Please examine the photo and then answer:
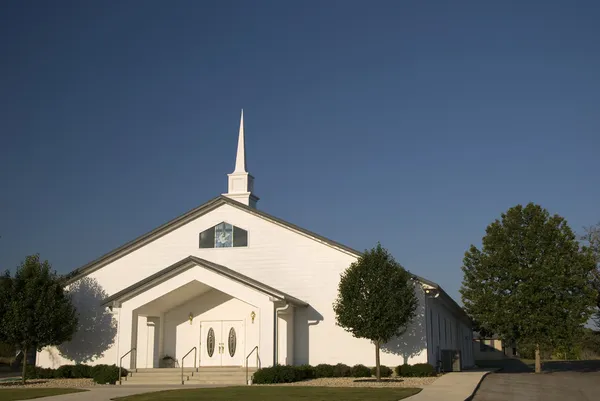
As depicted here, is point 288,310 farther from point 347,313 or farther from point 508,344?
point 508,344

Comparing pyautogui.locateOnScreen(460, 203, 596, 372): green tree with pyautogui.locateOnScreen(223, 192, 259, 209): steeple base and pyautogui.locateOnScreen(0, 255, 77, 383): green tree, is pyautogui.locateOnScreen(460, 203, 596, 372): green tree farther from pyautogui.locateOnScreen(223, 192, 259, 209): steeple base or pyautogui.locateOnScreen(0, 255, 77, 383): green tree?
pyautogui.locateOnScreen(0, 255, 77, 383): green tree

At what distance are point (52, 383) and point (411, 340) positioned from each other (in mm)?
16160

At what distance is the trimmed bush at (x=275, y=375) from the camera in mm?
26156

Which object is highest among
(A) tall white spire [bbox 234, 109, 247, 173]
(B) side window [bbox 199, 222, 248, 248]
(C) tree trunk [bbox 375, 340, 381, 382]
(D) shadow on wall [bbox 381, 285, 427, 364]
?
(A) tall white spire [bbox 234, 109, 247, 173]

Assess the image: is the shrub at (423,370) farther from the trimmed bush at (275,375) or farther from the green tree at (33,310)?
the green tree at (33,310)

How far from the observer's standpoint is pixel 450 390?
21.3m

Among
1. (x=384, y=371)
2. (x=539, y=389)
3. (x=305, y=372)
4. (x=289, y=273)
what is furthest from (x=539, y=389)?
(x=289, y=273)

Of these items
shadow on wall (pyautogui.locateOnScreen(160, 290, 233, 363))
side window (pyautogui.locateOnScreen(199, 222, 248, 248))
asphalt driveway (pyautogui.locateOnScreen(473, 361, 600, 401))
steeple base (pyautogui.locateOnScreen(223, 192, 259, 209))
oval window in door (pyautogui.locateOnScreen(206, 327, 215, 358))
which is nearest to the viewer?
asphalt driveway (pyautogui.locateOnScreen(473, 361, 600, 401))

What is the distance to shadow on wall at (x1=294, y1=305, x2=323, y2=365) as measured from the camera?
Answer: 30594 millimetres

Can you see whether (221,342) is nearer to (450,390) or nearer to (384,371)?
(384,371)

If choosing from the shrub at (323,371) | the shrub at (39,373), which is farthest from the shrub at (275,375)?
the shrub at (39,373)

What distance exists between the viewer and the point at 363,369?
29.0 metres

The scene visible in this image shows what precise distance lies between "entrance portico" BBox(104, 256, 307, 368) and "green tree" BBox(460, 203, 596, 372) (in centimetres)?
985

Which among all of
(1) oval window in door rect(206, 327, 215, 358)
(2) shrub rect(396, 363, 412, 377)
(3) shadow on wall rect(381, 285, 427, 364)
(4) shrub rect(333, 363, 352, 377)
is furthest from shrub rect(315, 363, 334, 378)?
(1) oval window in door rect(206, 327, 215, 358)
